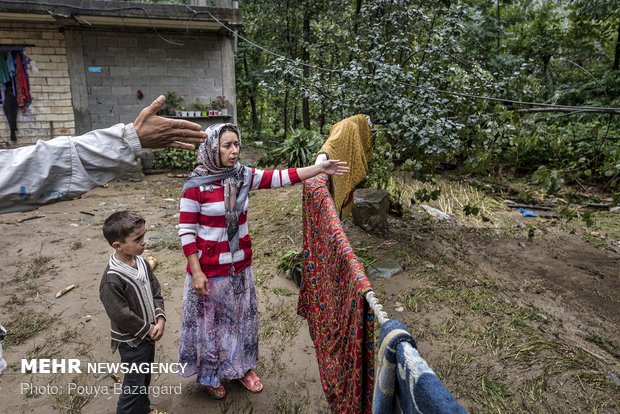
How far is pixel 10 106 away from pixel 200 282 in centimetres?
855

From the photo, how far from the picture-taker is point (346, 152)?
10.6ft

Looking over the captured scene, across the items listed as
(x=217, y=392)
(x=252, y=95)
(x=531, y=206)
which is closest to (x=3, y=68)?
(x=252, y=95)

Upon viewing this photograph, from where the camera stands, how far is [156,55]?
905cm

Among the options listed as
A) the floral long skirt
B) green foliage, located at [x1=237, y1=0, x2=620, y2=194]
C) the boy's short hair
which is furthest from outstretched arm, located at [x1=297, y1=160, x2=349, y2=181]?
green foliage, located at [x1=237, y1=0, x2=620, y2=194]

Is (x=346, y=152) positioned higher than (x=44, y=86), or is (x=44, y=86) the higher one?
(x=44, y=86)

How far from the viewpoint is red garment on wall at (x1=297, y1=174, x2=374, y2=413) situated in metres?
1.33

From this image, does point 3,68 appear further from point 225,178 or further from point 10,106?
point 225,178

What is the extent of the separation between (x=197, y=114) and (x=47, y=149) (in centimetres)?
828

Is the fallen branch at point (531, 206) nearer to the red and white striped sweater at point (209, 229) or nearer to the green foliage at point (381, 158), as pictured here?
the green foliage at point (381, 158)

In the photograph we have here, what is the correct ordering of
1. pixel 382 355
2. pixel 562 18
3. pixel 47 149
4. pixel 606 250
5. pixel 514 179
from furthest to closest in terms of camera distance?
pixel 562 18
pixel 514 179
pixel 606 250
pixel 47 149
pixel 382 355

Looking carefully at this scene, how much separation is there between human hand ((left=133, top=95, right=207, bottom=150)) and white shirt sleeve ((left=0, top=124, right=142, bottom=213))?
0.05 metres

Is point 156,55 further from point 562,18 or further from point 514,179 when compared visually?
point 562,18

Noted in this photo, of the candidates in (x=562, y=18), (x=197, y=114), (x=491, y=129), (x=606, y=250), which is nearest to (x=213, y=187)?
(x=491, y=129)

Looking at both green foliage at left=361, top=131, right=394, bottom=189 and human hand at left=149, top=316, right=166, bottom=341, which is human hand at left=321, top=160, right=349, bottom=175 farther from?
green foliage at left=361, top=131, right=394, bottom=189
